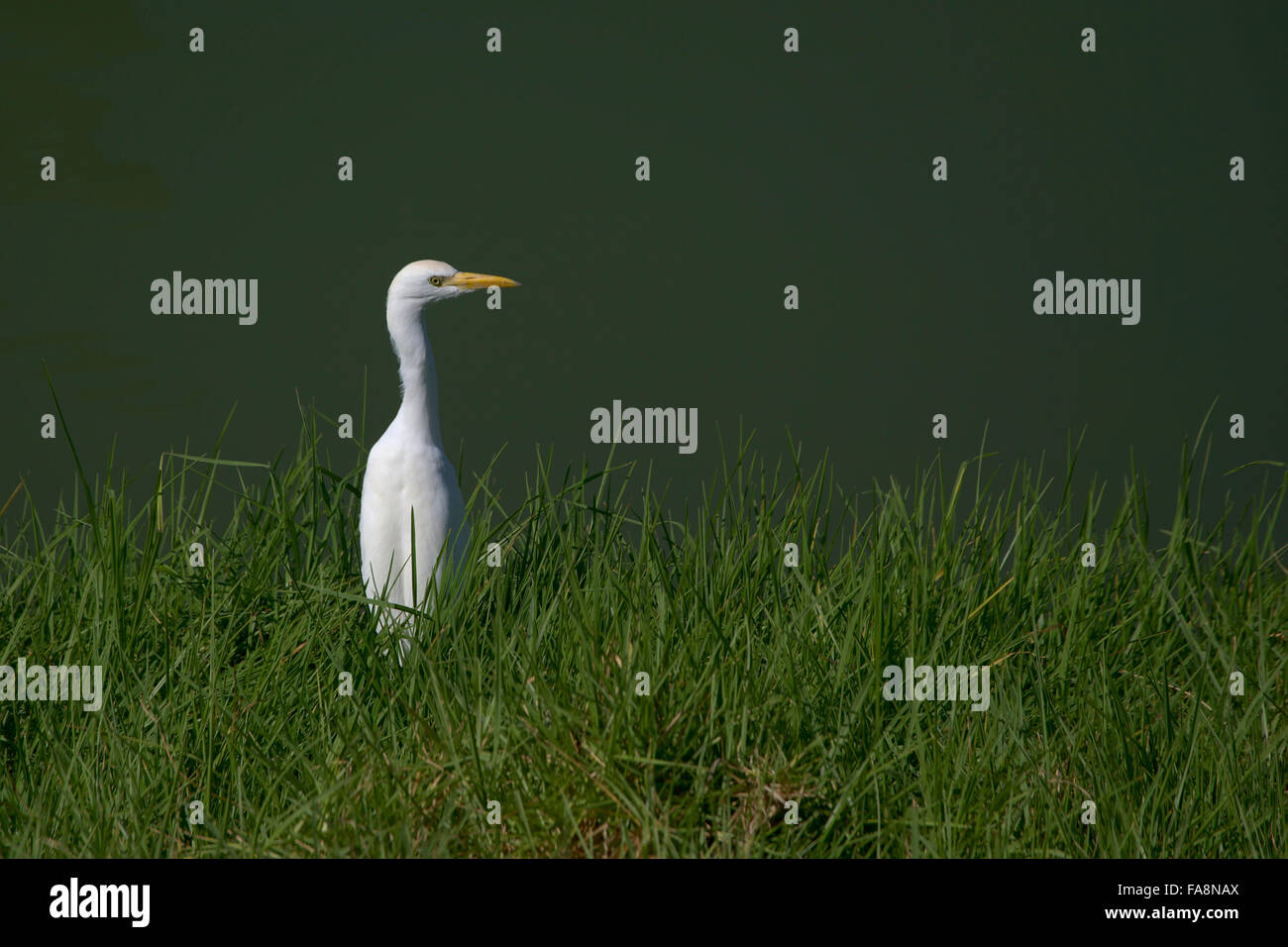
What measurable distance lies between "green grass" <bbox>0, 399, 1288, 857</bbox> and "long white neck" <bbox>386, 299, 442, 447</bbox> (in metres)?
0.51

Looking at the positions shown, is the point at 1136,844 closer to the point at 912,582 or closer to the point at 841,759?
the point at 841,759

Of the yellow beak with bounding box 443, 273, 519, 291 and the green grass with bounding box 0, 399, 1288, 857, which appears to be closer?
the green grass with bounding box 0, 399, 1288, 857

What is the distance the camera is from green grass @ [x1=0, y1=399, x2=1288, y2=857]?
307 centimetres

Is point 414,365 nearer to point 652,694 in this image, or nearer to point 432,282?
point 432,282

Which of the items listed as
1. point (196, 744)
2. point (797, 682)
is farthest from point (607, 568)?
point (196, 744)

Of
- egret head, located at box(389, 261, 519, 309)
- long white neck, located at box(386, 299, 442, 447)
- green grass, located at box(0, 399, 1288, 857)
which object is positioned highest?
egret head, located at box(389, 261, 519, 309)

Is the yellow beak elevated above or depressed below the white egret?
above

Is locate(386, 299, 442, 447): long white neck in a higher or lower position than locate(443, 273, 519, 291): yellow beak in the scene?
lower

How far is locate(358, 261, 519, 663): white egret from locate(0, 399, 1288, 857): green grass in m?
0.23

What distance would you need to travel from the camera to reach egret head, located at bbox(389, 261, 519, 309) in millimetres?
4645

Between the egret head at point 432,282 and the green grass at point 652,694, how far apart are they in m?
0.92

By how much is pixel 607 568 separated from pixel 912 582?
117cm

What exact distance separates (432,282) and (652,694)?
237 centimetres

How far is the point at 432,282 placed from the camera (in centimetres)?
468
